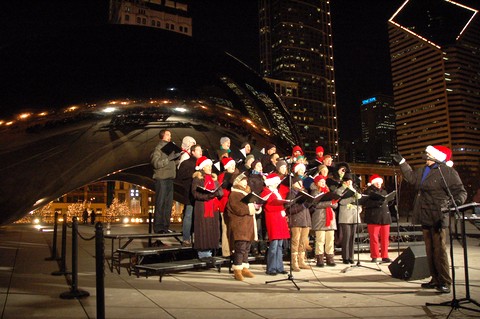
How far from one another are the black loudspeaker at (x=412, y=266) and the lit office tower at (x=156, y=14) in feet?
285

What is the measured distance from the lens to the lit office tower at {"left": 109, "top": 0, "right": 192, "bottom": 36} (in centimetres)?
8931

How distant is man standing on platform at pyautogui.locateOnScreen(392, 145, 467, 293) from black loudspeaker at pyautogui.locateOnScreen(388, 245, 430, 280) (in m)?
0.54

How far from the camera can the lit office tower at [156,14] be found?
293 feet

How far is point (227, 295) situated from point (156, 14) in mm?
92168

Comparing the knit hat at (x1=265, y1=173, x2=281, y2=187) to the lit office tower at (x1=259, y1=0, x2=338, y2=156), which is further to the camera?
the lit office tower at (x1=259, y1=0, x2=338, y2=156)

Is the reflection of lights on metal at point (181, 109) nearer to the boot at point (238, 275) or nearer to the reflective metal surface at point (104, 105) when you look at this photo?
the reflective metal surface at point (104, 105)

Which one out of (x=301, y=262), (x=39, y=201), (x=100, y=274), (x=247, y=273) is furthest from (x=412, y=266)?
(x=39, y=201)

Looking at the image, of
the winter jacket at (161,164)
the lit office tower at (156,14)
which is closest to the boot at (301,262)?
the winter jacket at (161,164)

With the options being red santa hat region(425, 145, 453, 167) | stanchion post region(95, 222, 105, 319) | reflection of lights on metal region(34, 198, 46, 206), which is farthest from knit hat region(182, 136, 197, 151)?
red santa hat region(425, 145, 453, 167)

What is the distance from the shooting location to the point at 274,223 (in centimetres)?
700

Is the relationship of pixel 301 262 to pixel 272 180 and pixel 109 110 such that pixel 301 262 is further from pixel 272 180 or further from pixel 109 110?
pixel 109 110

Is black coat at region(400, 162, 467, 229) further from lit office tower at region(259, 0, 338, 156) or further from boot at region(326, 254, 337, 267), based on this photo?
lit office tower at region(259, 0, 338, 156)

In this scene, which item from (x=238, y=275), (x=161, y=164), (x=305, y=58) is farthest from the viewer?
(x=305, y=58)

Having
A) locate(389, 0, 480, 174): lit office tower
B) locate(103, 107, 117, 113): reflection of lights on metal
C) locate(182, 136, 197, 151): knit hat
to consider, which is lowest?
locate(182, 136, 197, 151): knit hat
